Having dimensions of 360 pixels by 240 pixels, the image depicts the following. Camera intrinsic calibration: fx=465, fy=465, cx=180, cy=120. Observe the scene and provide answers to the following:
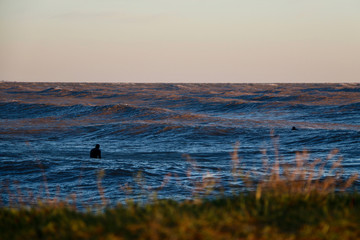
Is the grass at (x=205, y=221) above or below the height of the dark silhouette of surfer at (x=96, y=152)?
above

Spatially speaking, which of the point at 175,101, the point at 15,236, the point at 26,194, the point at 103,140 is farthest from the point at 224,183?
the point at 175,101

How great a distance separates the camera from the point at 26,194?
1061 cm

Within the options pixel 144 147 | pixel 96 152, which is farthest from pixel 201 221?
pixel 144 147

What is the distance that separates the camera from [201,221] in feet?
13.5

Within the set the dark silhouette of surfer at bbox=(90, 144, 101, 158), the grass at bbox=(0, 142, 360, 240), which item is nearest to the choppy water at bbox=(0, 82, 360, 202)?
the dark silhouette of surfer at bbox=(90, 144, 101, 158)

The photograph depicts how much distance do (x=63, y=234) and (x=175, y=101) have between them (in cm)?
5888

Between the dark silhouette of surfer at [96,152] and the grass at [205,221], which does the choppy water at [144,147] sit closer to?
the dark silhouette of surfer at [96,152]

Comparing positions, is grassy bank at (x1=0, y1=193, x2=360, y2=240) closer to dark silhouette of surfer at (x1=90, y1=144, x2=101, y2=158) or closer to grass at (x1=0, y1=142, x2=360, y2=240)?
grass at (x1=0, y1=142, x2=360, y2=240)

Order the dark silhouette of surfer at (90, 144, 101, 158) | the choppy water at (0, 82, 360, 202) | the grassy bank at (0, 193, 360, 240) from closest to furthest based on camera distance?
1. the grassy bank at (0, 193, 360, 240)
2. the choppy water at (0, 82, 360, 202)
3. the dark silhouette of surfer at (90, 144, 101, 158)

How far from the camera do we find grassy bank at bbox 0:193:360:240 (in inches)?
155

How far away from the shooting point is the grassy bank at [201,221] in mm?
3926

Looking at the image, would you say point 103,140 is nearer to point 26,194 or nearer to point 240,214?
point 26,194

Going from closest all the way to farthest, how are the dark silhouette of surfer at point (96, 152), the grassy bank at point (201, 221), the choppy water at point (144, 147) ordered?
the grassy bank at point (201, 221)
the choppy water at point (144, 147)
the dark silhouette of surfer at point (96, 152)

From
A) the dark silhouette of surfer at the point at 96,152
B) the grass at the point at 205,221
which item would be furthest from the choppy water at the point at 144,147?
the grass at the point at 205,221
